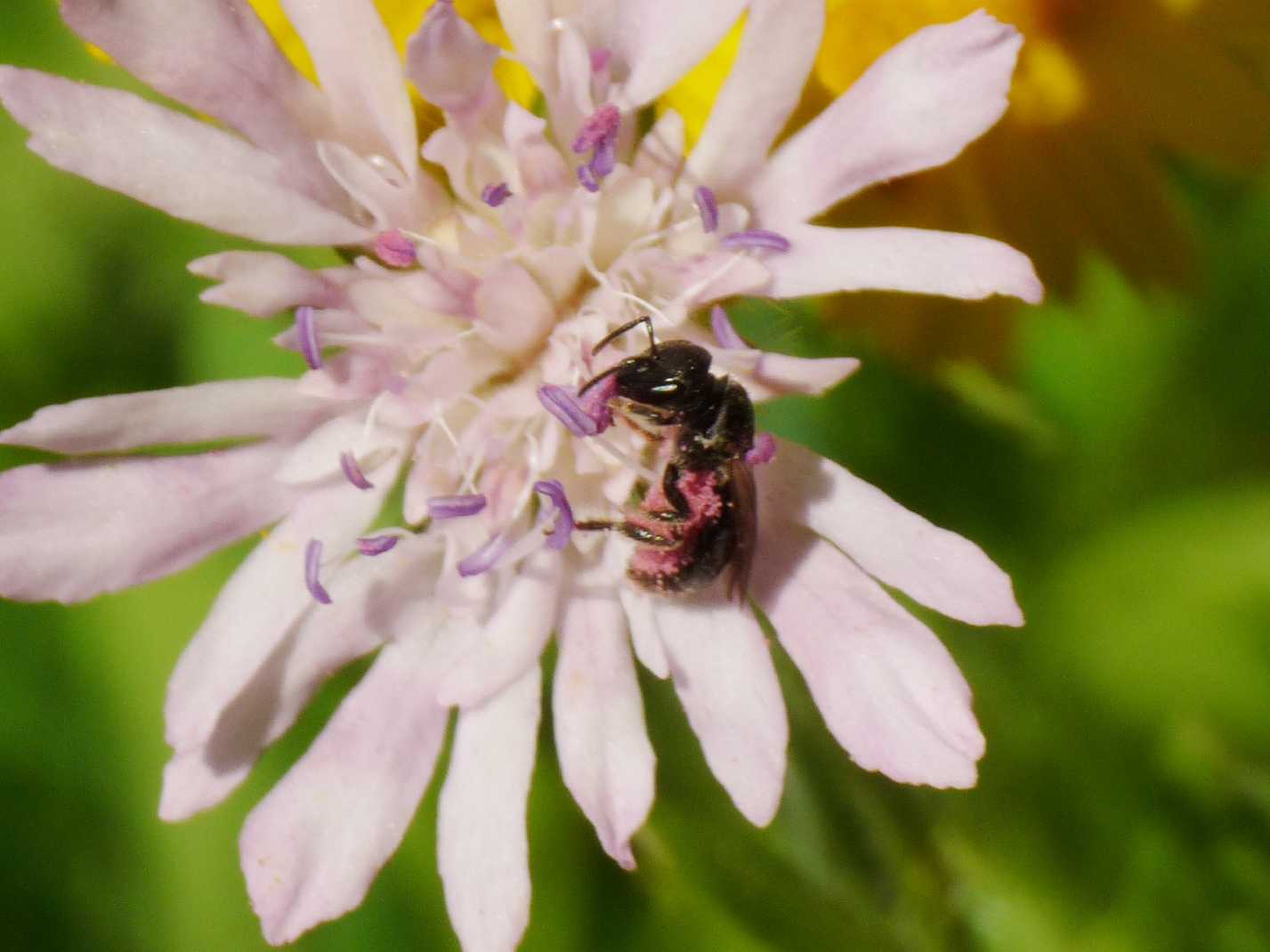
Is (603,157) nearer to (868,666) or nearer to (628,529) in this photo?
(628,529)

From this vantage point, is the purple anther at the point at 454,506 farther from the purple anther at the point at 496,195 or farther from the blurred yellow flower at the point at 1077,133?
the blurred yellow flower at the point at 1077,133

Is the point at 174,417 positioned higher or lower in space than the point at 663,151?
lower

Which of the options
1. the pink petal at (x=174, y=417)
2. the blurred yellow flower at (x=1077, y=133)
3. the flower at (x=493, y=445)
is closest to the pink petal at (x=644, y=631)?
the flower at (x=493, y=445)

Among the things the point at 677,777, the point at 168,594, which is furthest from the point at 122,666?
the point at 677,777

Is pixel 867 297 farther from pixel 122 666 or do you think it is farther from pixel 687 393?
pixel 122 666

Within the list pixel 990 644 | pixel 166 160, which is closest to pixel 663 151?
pixel 166 160

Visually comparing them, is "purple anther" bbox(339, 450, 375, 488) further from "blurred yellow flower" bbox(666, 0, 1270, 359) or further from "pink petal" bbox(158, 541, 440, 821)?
"blurred yellow flower" bbox(666, 0, 1270, 359)

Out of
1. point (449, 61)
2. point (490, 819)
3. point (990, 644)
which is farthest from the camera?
point (990, 644)

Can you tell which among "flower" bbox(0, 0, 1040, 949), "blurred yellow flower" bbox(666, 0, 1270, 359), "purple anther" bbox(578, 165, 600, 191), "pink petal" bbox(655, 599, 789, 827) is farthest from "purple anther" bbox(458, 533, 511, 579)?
"blurred yellow flower" bbox(666, 0, 1270, 359)
